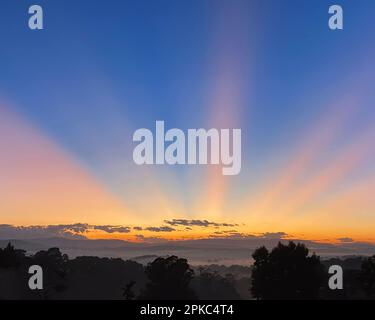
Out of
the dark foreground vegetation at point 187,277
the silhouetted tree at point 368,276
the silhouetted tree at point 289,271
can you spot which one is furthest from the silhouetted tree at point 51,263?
the silhouetted tree at point 368,276

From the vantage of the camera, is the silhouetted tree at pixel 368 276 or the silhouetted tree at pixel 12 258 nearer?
the silhouetted tree at pixel 368 276

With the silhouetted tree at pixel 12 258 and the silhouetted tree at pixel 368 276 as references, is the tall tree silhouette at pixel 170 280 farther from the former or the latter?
the silhouetted tree at pixel 368 276

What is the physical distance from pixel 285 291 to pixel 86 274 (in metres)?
25.7

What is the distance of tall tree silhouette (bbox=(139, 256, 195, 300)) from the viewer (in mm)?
55750

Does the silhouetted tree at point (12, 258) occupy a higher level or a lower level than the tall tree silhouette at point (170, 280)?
higher

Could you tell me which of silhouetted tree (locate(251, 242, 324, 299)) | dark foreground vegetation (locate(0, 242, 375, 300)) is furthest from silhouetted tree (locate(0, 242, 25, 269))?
silhouetted tree (locate(251, 242, 324, 299))

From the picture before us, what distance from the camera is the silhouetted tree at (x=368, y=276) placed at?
139 ft

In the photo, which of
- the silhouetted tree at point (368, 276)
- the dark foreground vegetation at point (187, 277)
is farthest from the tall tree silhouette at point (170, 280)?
the silhouetted tree at point (368, 276)

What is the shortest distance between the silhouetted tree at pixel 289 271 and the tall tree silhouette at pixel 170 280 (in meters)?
8.65

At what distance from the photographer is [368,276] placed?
44.3 meters
